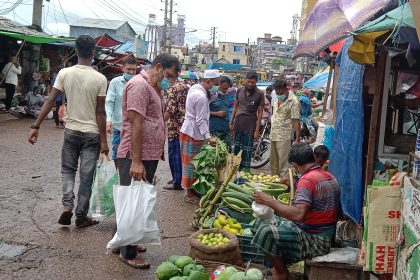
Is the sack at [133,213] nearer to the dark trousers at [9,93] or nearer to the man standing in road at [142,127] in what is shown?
the man standing in road at [142,127]

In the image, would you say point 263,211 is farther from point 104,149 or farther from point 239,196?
point 104,149

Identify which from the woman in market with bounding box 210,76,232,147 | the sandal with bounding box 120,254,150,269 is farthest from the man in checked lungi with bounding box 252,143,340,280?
the woman in market with bounding box 210,76,232,147

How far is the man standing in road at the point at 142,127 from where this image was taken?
158 inches

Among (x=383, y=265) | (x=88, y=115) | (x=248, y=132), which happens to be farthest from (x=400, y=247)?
(x=248, y=132)

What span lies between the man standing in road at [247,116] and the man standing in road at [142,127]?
3.72 m

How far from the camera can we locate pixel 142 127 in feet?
13.3

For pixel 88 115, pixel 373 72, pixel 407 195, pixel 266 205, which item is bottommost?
pixel 266 205

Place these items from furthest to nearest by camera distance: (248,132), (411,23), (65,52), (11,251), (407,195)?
(65,52) → (248,132) → (11,251) → (411,23) → (407,195)

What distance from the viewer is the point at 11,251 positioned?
439cm

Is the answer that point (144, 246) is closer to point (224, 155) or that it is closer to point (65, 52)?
point (224, 155)

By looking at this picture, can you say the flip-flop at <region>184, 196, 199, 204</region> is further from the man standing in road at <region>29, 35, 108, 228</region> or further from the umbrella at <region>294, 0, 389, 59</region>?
the umbrella at <region>294, 0, 389, 59</region>

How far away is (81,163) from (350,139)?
3020 millimetres

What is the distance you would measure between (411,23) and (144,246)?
3254 mm

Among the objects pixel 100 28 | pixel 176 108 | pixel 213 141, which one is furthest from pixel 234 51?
pixel 213 141
